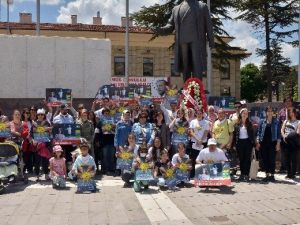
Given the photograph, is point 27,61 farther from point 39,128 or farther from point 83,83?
point 39,128

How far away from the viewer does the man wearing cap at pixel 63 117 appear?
39.1 ft

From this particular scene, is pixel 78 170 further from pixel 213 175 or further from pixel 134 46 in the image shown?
pixel 134 46

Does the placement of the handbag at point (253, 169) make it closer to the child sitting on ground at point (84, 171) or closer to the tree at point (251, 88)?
the child sitting on ground at point (84, 171)

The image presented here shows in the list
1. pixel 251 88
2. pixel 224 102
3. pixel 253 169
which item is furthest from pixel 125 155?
pixel 251 88

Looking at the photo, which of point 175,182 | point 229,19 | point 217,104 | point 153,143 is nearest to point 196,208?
point 175,182

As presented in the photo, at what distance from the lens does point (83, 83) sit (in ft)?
55.4

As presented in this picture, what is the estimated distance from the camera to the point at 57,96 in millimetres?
13188

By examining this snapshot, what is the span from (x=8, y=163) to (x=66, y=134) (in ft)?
5.56

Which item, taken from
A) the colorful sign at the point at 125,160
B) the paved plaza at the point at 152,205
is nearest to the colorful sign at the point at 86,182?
the paved plaza at the point at 152,205

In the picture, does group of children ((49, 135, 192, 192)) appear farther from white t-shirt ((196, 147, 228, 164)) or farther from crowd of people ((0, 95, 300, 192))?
white t-shirt ((196, 147, 228, 164))

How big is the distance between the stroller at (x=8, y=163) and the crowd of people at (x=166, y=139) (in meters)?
0.63

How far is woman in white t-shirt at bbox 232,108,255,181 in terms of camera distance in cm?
1134

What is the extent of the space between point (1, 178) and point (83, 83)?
281 inches

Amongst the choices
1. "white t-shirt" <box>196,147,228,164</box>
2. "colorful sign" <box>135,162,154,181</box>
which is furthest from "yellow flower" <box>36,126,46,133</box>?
"white t-shirt" <box>196,147,228,164</box>
